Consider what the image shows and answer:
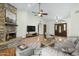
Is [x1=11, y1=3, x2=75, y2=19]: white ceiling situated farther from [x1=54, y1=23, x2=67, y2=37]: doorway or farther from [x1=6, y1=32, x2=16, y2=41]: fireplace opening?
[x1=6, y1=32, x2=16, y2=41]: fireplace opening

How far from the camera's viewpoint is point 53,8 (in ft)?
8.30

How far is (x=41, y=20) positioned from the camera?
254 centimetres

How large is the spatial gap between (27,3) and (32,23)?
0.37 m

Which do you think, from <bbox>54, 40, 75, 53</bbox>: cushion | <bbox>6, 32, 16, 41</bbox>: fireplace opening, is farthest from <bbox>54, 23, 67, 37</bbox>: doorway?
<bbox>6, 32, 16, 41</bbox>: fireplace opening

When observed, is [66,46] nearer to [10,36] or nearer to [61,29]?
[61,29]

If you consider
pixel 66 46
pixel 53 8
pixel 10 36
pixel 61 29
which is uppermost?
pixel 53 8

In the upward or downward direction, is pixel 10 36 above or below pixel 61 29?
below

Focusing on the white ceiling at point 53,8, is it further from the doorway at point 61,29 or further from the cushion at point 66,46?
the cushion at point 66,46

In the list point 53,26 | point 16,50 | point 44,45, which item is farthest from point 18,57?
point 53,26

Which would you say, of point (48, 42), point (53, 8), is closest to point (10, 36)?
point (48, 42)

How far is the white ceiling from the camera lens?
8.23ft

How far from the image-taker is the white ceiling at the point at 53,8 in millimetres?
2510

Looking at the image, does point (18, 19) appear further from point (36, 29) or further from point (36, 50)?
point (36, 50)

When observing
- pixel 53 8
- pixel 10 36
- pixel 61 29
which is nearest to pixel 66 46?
pixel 61 29
